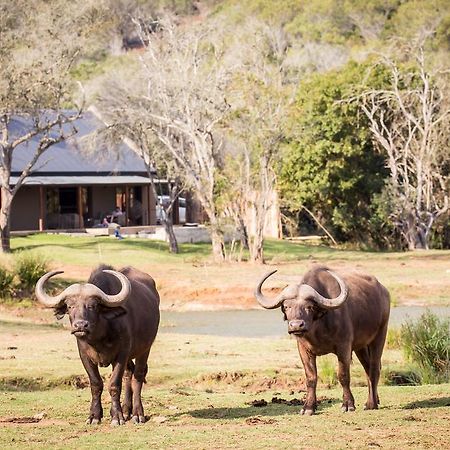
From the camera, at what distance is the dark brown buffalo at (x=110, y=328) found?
12.6 m

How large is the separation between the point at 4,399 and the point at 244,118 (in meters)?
30.3

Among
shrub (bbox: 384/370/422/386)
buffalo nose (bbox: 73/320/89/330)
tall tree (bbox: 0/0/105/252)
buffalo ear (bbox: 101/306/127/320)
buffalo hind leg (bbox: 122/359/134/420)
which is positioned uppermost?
tall tree (bbox: 0/0/105/252)

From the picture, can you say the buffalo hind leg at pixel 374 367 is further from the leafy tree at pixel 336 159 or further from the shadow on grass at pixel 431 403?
the leafy tree at pixel 336 159

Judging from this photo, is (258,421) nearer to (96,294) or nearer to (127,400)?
(127,400)

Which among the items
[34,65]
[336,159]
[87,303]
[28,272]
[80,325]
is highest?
[34,65]

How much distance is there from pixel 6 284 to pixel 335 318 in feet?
67.9

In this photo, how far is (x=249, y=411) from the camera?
46.3 ft

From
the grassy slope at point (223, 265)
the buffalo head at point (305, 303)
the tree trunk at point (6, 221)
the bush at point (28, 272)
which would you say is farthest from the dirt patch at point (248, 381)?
the tree trunk at point (6, 221)

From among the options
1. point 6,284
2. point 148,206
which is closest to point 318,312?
point 6,284

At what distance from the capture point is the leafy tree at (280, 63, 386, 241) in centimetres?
5397

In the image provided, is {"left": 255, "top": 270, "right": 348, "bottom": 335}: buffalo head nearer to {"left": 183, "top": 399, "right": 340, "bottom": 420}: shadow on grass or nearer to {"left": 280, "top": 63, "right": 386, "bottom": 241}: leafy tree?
{"left": 183, "top": 399, "right": 340, "bottom": 420}: shadow on grass

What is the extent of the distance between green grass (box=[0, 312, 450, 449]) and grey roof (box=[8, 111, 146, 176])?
113 feet

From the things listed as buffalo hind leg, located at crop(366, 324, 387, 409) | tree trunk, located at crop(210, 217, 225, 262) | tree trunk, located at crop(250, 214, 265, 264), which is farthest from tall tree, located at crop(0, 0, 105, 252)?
buffalo hind leg, located at crop(366, 324, 387, 409)

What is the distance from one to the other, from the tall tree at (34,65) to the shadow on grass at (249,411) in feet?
104
